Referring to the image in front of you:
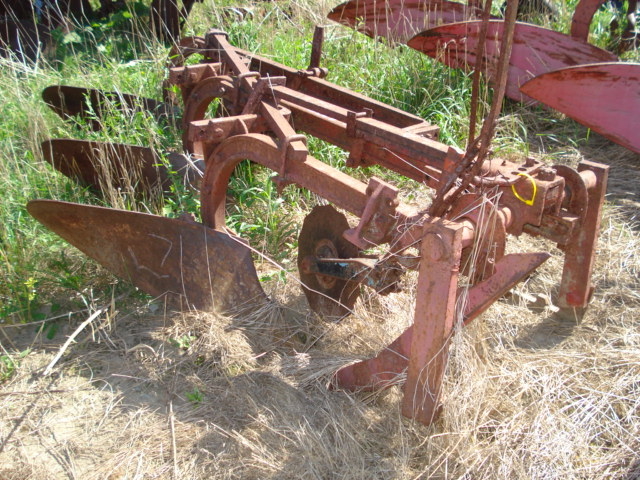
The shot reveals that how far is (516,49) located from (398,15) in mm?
1172

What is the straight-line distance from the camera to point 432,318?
1938mm

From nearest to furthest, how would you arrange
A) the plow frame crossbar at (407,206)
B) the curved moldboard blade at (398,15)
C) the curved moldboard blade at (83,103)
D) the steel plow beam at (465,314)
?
1. the plow frame crossbar at (407,206)
2. the steel plow beam at (465,314)
3. the curved moldboard blade at (83,103)
4. the curved moldboard blade at (398,15)

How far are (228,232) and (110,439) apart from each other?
107 centimetres

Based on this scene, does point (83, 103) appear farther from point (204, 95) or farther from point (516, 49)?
point (516, 49)

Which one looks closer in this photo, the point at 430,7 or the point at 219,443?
the point at 219,443

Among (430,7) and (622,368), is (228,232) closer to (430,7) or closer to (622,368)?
(622,368)

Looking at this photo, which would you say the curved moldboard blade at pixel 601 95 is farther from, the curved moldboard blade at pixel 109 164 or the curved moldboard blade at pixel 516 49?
the curved moldboard blade at pixel 109 164

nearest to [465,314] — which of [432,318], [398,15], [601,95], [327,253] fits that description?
[432,318]

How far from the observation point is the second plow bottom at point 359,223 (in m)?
2.02

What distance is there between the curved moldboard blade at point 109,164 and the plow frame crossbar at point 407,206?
0.55m

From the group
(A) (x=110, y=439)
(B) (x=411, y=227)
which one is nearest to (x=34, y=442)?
(A) (x=110, y=439)

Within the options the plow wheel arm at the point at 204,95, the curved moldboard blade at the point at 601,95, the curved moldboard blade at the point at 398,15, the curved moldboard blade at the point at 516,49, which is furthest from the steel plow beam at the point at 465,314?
the curved moldboard blade at the point at 398,15

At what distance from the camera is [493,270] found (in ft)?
6.90

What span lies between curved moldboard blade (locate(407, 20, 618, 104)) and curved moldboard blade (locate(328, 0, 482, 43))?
527mm
